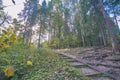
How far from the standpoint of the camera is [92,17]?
16125 mm

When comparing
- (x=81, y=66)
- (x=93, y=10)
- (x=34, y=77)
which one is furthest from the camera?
(x=93, y=10)

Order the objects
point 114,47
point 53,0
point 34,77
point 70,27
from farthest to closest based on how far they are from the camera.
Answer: point 70,27 → point 53,0 → point 114,47 → point 34,77

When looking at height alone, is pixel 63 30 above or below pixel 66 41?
above

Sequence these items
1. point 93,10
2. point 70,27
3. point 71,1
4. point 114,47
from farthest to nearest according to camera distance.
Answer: point 70,27
point 71,1
point 93,10
point 114,47

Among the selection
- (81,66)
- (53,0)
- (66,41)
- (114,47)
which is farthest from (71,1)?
(81,66)

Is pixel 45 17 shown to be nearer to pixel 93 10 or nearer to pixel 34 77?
pixel 93 10

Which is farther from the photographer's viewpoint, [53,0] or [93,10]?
[53,0]

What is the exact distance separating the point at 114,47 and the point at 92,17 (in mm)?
9026

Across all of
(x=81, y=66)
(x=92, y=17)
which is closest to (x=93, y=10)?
(x=92, y=17)

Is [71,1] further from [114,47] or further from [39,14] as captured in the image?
[114,47]

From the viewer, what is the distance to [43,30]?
25.3 m

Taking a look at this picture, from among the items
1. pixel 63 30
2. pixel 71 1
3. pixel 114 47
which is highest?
pixel 71 1

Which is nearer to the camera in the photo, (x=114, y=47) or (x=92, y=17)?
(x=114, y=47)

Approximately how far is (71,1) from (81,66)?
19016mm
